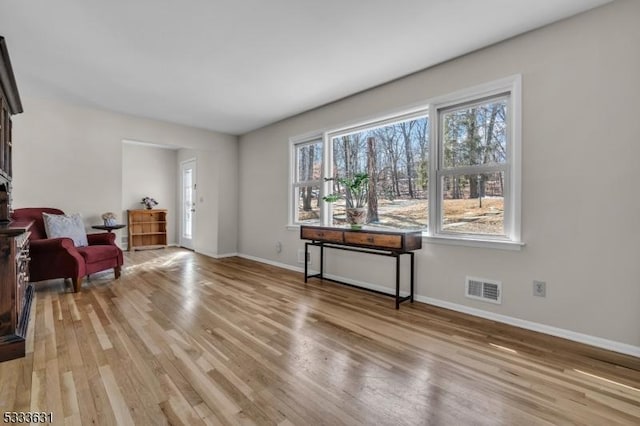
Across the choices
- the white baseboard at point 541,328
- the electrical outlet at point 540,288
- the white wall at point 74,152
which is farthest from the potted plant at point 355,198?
the white wall at point 74,152

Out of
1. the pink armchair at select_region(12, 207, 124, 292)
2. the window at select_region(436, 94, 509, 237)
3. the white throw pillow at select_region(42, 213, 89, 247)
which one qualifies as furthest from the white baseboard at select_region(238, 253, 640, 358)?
the white throw pillow at select_region(42, 213, 89, 247)

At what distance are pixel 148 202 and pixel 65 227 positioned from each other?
3119 mm

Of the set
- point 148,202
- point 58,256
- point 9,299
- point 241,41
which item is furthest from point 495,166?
point 148,202

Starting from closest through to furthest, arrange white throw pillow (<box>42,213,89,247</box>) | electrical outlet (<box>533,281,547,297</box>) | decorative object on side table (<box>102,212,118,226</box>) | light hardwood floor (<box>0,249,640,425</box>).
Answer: light hardwood floor (<box>0,249,640,425</box>) < electrical outlet (<box>533,281,547,297</box>) < white throw pillow (<box>42,213,89,247</box>) < decorative object on side table (<box>102,212,118,226</box>)

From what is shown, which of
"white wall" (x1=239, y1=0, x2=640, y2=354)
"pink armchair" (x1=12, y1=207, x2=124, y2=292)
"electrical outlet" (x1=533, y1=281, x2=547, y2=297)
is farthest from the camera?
"pink armchair" (x1=12, y1=207, x2=124, y2=292)

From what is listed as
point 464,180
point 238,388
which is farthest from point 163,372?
point 464,180

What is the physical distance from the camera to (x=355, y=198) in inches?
157

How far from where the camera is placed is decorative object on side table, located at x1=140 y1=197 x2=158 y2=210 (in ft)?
22.2

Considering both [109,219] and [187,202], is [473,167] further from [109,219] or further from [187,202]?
[187,202]

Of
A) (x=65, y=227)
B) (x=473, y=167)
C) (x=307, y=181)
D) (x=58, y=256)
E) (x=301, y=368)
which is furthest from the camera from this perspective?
(x=307, y=181)

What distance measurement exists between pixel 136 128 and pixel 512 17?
4.98 metres

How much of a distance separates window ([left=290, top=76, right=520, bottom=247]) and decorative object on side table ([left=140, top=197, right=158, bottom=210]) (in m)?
4.71

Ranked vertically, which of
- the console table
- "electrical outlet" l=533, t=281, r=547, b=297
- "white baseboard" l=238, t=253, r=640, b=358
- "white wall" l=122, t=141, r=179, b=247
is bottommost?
"white baseboard" l=238, t=253, r=640, b=358

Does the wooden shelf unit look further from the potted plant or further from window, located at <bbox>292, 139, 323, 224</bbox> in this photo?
the potted plant
